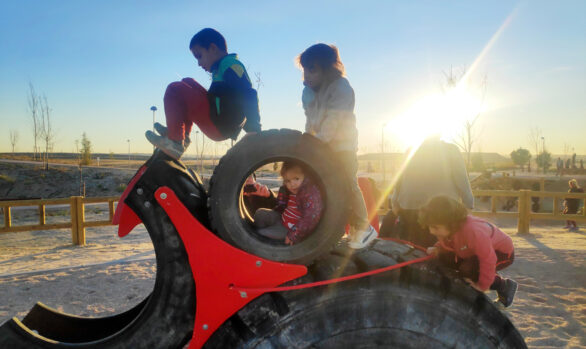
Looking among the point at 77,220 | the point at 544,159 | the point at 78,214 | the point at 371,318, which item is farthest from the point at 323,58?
the point at 544,159

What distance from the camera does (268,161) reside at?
1779 millimetres

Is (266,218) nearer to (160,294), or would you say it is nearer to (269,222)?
(269,222)

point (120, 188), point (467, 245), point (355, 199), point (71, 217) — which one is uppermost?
point (355, 199)

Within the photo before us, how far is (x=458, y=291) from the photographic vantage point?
1701mm

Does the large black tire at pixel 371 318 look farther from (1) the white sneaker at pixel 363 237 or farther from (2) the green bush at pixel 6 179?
(2) the green bush at pixel 6 179

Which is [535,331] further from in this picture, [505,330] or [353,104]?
[353,104]

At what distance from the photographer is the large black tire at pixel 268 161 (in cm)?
171

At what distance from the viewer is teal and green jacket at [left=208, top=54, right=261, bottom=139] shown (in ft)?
7.73

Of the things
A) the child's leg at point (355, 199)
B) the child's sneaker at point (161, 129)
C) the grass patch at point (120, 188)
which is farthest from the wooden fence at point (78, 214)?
the grass patch at point (120, 188)

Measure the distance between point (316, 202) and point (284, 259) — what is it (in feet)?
1.24

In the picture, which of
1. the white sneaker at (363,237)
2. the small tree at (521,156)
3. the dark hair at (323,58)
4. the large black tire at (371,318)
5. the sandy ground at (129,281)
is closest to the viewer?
the large black tire at (371,318)

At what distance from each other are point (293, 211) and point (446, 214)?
3.22 feet

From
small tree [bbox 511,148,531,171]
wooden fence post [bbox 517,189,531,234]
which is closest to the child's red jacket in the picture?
wooden fence post [bbox 517,189,531,234]

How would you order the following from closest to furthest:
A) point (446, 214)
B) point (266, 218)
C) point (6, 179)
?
point (266, 218) → point (446, 214) → point (6, 179)
